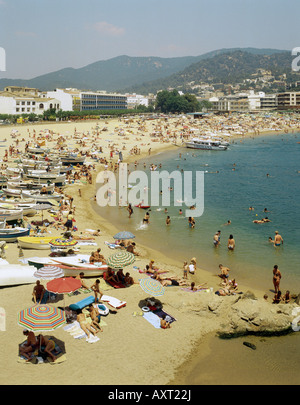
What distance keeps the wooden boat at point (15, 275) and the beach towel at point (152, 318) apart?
3.86 metres

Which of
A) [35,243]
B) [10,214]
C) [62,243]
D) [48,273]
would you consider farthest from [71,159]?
[48,273]

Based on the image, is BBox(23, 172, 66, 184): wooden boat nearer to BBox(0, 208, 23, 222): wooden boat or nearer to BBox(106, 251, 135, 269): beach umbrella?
BBox(0, 208, 23, 222): wooden boat

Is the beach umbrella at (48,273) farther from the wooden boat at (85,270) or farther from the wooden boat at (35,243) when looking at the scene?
the wooden boat at (35,243)

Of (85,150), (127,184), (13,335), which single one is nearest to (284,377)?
(13,335)

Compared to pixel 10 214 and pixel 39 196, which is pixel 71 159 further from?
pixel 10 214

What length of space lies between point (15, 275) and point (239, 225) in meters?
14.3

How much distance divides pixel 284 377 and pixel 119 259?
592 centimetres

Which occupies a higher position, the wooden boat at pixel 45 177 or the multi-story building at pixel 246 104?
the multi-story building at pixel 246 104

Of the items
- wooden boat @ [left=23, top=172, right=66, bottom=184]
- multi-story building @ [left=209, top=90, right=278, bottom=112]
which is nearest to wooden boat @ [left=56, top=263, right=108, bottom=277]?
wooden boat @ [left=23, top=172, right=66, bottom=184]

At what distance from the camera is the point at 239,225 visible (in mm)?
23641

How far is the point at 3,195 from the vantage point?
81.1 ft

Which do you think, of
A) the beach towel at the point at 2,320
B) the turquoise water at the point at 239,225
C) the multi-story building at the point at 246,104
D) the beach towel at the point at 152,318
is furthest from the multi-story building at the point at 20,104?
the multi-story building at the point at 246,104

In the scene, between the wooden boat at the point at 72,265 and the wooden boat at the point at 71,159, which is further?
the wooden boat at the point at 71,159

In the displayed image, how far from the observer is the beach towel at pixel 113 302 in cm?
1213
